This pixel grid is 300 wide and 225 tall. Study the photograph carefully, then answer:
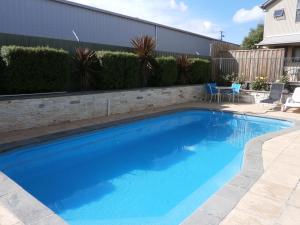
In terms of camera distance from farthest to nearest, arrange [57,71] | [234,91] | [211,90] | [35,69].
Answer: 1. [211,90]
2. [234,91]
3. [57,71]
4. [35,69]

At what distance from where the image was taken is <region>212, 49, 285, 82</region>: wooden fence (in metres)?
12.9

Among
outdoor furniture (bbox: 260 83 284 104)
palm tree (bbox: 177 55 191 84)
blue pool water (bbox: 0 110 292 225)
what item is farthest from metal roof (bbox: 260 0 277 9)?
blue pool water (bbox: 0 110 292 225)

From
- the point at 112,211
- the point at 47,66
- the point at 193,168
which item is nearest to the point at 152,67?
the point at 47,66

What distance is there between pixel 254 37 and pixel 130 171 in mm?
39785

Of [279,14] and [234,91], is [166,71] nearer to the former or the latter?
[234,91]

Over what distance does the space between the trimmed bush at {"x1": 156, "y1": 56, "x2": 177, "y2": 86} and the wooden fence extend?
4023 mm

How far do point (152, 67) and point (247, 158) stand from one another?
6.90 m

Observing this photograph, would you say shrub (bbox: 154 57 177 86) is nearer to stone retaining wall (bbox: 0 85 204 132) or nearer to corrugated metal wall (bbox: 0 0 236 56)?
stone retaining wall (bbox: 0 85 204 132)

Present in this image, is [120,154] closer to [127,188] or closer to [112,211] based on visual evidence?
[127,188]

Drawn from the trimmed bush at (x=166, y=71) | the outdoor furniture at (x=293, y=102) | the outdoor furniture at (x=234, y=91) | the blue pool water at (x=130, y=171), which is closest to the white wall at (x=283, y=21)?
the outdoor furniture at (x=234, y=91)

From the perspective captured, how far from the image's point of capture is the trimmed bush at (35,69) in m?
6.72

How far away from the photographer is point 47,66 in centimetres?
741

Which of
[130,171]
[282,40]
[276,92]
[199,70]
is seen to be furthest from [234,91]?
[130,171]

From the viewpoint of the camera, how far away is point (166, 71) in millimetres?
11438
